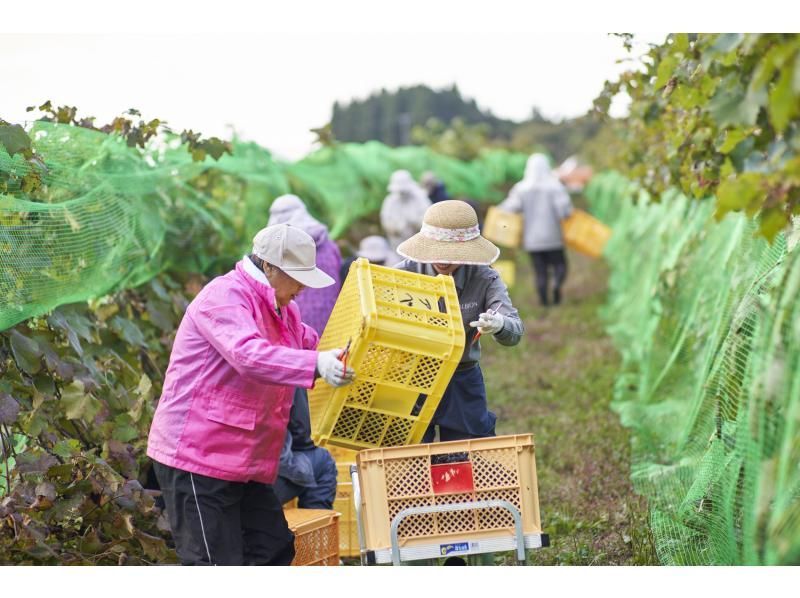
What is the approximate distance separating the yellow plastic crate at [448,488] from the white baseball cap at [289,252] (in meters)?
0.70

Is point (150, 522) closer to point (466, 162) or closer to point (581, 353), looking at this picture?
point (581, 353)

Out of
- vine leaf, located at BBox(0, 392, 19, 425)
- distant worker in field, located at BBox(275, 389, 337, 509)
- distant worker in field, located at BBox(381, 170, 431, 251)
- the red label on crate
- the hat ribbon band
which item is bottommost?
distant worker in field, located at BBox(275, 389, 337, 509)

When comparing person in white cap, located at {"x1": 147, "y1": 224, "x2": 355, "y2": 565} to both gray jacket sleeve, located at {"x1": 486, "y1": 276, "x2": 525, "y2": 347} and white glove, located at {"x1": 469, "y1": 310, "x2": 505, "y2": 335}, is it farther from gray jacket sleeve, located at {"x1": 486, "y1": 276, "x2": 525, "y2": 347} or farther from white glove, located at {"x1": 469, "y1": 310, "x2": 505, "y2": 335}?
gray jacket sleeve, located at {"x1": 486, "y1": 276, "x2": 525, "y2": 347}

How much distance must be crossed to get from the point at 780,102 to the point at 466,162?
2655 cm

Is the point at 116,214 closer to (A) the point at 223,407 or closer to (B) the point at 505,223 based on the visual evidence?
(A) the point at 223,407

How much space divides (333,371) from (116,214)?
2623 millimetres

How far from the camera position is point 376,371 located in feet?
12.8

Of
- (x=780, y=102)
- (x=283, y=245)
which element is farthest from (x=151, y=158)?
(x=780, y=102)

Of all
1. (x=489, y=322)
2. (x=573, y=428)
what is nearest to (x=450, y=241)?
(x=489, y=322)

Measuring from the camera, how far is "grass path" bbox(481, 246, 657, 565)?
5.28 meters

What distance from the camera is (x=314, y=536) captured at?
15.2ft

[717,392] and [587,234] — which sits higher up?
[587,234]

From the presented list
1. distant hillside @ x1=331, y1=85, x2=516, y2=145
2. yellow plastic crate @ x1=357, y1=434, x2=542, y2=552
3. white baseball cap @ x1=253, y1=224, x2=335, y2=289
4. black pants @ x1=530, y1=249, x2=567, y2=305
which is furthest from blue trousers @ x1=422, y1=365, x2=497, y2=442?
distant hillside @ x1=331, y1=85, x2=516, y2=145

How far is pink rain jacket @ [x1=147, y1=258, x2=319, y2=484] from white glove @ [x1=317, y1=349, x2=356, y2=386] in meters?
0.22
